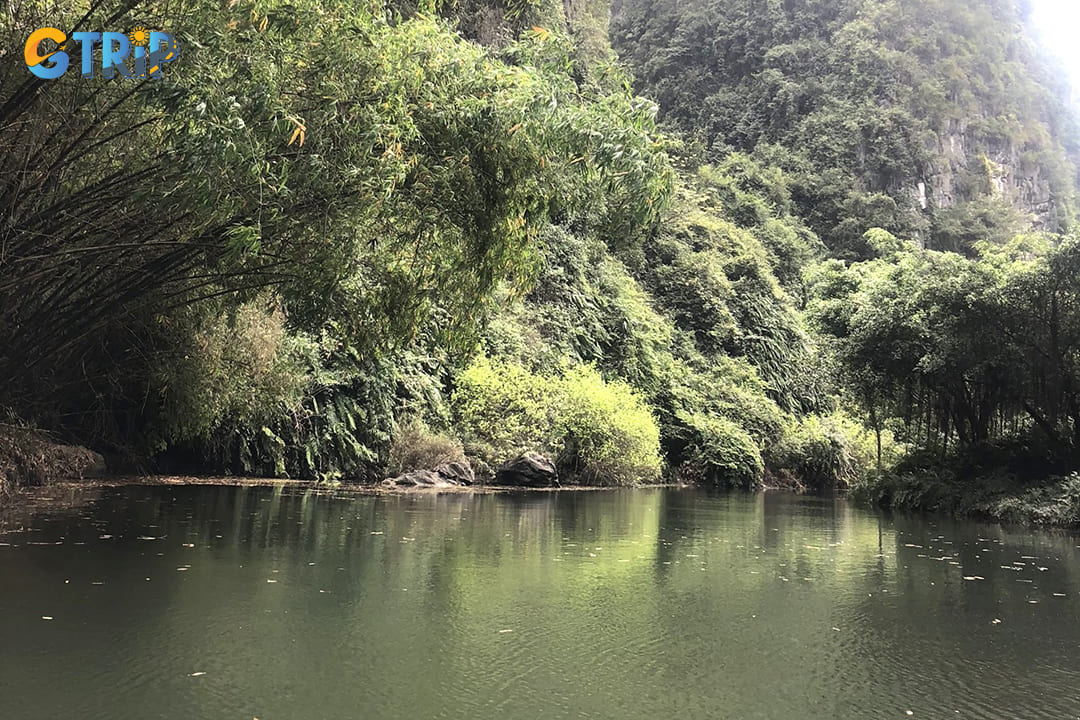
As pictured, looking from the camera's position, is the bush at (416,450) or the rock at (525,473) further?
the rock at (525,473)

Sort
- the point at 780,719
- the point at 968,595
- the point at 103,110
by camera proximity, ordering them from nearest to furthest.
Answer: the point at 780,719
the point at 103,110
the point at 968,595

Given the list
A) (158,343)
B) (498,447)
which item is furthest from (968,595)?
(498,447)

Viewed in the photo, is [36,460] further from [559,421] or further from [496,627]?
[559,421]

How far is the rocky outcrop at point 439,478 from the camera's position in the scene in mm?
20391

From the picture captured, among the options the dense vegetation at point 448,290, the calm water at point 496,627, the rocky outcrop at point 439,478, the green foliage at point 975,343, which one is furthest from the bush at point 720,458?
the calm water at point 496,627

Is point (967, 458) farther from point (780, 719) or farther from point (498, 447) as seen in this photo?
point (780, 719)

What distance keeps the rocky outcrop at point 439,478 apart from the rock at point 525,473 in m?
1.14

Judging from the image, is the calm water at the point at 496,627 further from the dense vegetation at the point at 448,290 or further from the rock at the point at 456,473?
the rock at the point at 456,473

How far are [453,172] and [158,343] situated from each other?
329 inches

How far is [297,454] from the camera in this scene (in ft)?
67.1

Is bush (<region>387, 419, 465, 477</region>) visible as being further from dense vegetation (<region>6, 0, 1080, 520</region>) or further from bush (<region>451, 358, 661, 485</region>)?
bush (<region>451, 358, 661, 485</region>)

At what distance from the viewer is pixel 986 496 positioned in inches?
725

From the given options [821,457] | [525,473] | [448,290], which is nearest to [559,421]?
[525,473]

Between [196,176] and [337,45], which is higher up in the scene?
[337,45]
